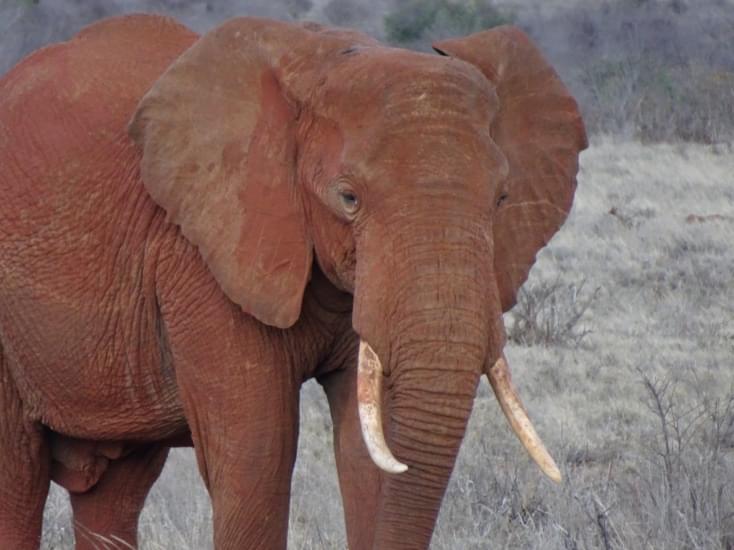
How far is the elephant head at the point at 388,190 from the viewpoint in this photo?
413 cm

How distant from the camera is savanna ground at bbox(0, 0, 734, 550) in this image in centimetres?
602

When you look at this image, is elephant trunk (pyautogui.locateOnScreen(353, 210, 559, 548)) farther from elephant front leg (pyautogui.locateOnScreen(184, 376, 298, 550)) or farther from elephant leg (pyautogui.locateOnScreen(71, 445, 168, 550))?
elephant leg (pyautogui.locateOnScreen(71, 445, 168, 550))

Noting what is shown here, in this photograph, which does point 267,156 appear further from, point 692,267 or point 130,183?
point 692,267

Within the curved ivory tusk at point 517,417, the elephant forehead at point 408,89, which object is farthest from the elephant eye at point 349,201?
the curved ivory tusk at point 517,417

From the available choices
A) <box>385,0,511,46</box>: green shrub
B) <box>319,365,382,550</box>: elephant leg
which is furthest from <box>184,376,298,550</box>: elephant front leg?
<box>385,0,511,46</box>: green shrub

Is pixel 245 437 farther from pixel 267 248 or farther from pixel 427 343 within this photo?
pixel 427 343

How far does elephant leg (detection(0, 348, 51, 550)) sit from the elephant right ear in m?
1.19

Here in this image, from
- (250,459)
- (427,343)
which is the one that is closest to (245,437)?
(250,459)

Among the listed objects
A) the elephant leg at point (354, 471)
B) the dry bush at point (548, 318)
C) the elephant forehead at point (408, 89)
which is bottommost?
the dry bush at point (548, 318)

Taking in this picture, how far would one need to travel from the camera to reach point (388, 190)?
4230 millimetres

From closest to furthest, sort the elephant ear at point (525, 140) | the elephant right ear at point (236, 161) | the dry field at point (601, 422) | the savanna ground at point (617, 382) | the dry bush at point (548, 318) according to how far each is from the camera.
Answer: the elephant right ear at point (236, 161)
the elephant ear at point (525, 140)
the dry field at point (601, 422)
the savanna ground at point (617, 382)
the dry bush at point (548, 318)

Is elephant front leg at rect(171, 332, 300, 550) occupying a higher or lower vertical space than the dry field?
higher

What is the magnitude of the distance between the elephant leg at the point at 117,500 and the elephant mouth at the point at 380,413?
1968mm

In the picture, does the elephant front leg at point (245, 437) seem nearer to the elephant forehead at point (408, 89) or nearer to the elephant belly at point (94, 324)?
the elephant belly at point (94, 324)
